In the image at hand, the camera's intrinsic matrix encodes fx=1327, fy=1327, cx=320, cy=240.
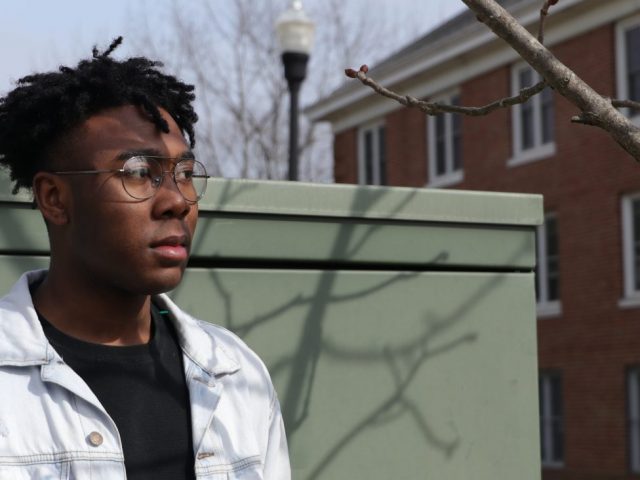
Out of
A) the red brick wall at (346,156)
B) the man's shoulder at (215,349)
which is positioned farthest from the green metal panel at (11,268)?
the red brick wall at (346,156)

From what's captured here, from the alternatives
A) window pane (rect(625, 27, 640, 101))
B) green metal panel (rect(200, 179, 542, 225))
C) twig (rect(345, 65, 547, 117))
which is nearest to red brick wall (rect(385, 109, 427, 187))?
window pane (rect(625, 27, 640, 101))

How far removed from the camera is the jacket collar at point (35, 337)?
2.29 meters

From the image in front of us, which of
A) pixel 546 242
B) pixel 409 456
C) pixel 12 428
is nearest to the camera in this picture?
pixel 12 428

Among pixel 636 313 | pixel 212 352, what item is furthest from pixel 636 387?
pixel 212 352

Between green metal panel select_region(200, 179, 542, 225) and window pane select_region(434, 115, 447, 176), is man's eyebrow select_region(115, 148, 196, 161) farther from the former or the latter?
window pane select_region(434, 115, 447, 176)

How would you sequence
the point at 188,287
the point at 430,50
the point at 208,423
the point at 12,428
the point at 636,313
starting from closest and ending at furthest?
the point at 12,428 < the point at 208,423 < the point at 188,287 < the point at 636,313 < the point at 430,50

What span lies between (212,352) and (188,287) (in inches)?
38.2

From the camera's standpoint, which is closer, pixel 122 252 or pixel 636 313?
pixel 122 252

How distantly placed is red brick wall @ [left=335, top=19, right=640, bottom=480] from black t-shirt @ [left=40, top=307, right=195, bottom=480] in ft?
60.3

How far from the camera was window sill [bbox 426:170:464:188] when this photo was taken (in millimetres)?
24922

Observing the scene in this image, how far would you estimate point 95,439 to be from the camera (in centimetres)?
224

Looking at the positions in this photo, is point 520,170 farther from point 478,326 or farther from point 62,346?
point 62,346

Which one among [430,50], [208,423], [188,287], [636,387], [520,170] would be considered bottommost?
[636,387]

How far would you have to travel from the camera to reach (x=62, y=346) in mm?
2379
